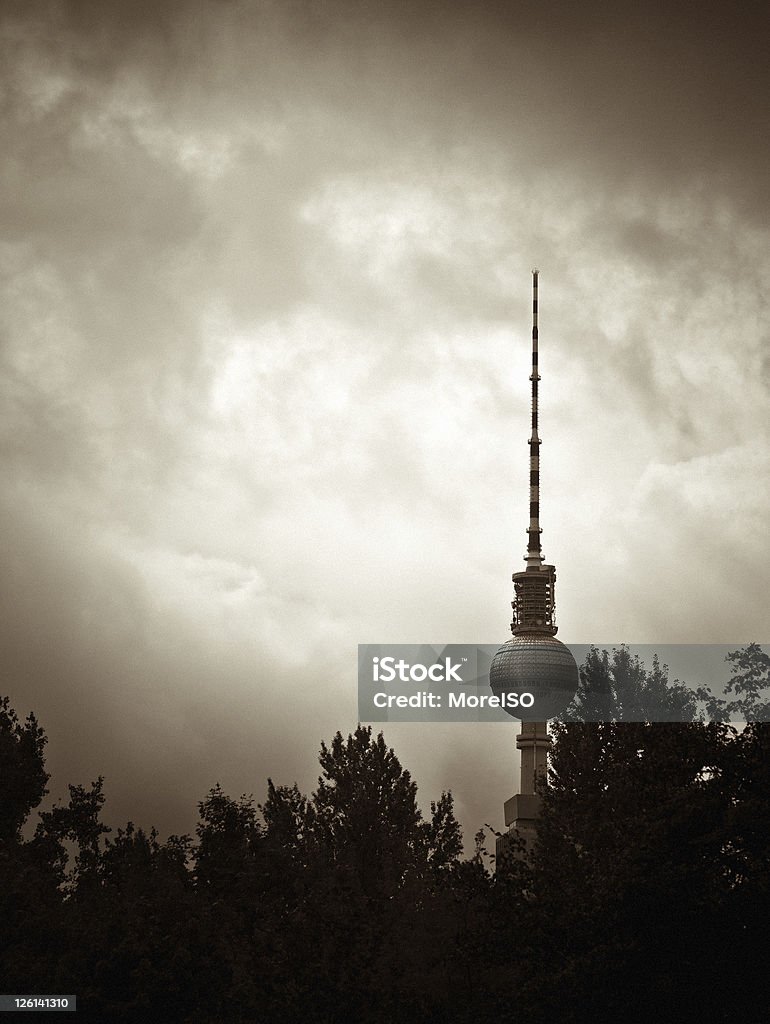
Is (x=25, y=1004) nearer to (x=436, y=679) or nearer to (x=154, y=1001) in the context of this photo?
(x=154, y=1001)

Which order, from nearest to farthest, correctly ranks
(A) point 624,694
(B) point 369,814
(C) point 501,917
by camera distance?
(C) point 501,917
(A) point 624,694
(B) point 369,814

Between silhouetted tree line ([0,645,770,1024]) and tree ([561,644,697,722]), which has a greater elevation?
tree ([561,644,697,722])

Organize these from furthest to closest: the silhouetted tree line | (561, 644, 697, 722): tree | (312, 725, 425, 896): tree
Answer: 1. (312, 725, 425, 896): tree
2. (561, 644, 697, 722): tree
3. the silhouetted tree line

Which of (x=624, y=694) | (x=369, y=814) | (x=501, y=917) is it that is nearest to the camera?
(x=501, y=917)

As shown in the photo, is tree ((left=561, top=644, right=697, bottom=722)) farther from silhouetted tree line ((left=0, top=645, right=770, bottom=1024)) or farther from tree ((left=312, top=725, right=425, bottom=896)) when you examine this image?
tree ((left=312, top=725, right=425, bottom=896))

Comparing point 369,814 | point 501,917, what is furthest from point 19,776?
point 501,917

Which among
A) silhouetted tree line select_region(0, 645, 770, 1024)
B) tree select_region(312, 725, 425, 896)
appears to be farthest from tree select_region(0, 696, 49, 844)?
tree select_region(312, 725, 425, 896)

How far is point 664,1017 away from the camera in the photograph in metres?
37.7

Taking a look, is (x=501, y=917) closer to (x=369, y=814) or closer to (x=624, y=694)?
(x=624, y=694)

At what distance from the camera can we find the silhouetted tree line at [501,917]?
3816 cm

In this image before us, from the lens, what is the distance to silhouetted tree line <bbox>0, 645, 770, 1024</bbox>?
125 ft

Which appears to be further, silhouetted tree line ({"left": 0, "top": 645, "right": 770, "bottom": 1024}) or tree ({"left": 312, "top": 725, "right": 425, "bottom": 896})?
tree ({"left": 312, "top": 725, "right": 425, "bottom": 896})

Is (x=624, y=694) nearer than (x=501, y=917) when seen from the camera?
No

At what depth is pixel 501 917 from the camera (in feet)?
143
